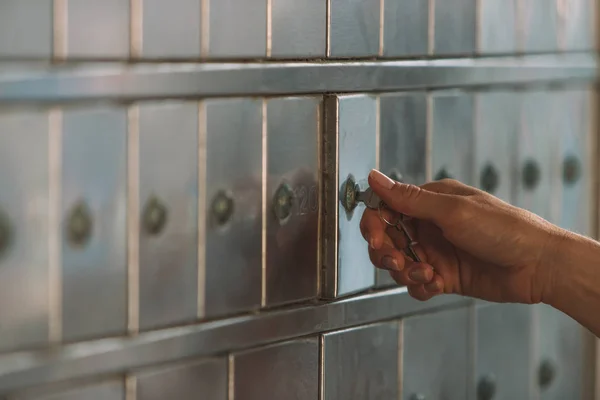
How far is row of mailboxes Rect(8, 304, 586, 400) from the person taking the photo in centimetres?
117

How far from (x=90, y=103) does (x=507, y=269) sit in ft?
2.11

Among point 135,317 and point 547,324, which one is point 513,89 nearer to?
point 547,324

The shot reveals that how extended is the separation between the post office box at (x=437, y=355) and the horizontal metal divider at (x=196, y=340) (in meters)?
0.03

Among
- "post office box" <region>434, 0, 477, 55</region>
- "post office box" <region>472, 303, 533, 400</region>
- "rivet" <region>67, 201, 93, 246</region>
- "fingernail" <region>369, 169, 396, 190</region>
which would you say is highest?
"post office box" <region>434, 0, 477, 55</region>

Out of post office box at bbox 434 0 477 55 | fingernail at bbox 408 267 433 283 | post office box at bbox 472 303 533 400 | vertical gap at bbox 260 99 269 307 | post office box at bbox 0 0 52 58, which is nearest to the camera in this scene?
post office box at bbox 0 0 52 58

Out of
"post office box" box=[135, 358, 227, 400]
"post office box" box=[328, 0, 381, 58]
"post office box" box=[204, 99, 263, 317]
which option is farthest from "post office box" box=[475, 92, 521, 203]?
"post office box" box=[135, 358, 227, 400]

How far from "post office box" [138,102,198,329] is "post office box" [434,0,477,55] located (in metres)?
0.48

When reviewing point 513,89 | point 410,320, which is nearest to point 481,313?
point 410,320

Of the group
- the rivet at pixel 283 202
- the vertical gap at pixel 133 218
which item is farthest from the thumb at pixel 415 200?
the vertical gap at pixel 133 218

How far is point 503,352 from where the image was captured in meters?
1.68

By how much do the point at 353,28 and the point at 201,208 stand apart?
0.34m

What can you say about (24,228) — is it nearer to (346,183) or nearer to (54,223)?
(54,223)

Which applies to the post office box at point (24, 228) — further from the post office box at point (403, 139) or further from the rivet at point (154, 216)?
the post office box at point (403, 139)

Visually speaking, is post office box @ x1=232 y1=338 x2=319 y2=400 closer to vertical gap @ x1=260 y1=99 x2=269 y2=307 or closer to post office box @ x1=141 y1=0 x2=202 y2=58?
vertical gap @ x1=260 y1=99 x2=269 y2=307
